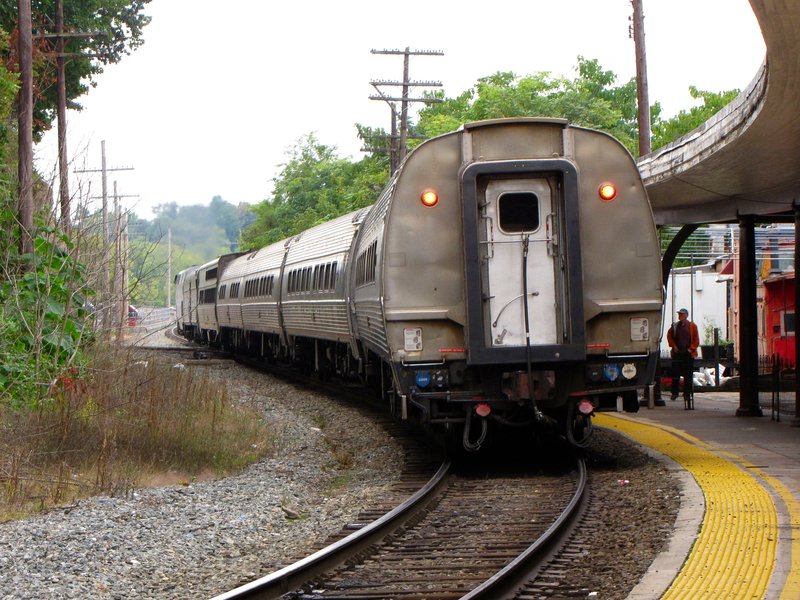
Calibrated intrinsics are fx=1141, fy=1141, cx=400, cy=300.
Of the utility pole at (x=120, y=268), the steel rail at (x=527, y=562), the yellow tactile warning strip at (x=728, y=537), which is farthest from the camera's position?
the utility pole at (x=120, y=268)

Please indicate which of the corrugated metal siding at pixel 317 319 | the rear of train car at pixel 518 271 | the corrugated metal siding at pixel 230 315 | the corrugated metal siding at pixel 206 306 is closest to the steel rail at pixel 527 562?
the rear of train car at pixel 518 271

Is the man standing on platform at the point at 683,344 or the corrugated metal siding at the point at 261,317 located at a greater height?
the corrugated metal siding at the point at 261,317

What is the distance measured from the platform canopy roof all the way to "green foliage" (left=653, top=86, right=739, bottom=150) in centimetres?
4345

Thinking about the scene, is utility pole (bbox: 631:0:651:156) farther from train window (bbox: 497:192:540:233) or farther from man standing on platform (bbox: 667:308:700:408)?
train window (bbox: 497:192:540:233)

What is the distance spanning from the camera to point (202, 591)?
679 cm

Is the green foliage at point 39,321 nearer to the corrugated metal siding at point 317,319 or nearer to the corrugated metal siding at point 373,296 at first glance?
the corrugated metal siding at point 373,296

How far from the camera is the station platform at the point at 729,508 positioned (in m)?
6.26

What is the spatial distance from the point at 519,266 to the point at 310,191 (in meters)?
67.4

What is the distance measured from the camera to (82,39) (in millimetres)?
29625

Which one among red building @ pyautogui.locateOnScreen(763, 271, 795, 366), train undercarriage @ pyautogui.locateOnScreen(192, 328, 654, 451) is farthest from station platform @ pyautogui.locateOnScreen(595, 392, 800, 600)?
red building @ pyautogui.locateOnScreen(763, 271, 795, 366)

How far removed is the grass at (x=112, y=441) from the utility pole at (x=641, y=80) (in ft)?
36.0

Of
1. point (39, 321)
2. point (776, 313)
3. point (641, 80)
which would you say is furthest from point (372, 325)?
point (776, 313)

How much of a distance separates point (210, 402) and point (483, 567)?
872cm

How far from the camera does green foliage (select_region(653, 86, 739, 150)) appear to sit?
198 ft
